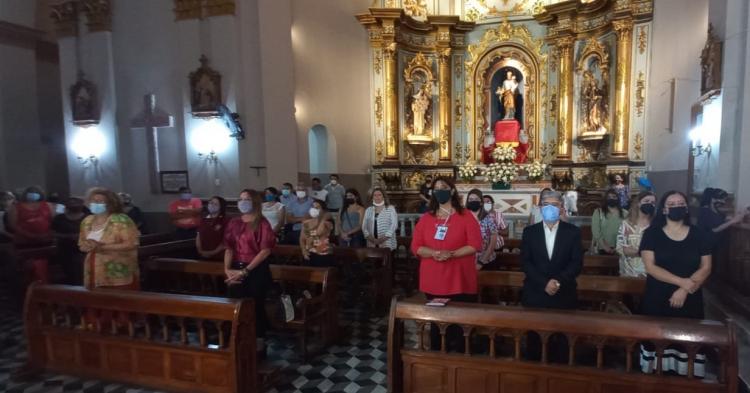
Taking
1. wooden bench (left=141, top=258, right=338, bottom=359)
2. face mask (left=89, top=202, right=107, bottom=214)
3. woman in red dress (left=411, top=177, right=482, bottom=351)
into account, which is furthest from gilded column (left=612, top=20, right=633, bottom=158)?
face mask (left=89, top=202, right=107, bottom=214)

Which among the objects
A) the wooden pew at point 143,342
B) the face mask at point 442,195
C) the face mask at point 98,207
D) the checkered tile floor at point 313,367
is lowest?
the checkered tile floor at point 313,367

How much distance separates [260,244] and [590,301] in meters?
3.43

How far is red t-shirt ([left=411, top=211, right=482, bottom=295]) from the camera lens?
11.9 feet

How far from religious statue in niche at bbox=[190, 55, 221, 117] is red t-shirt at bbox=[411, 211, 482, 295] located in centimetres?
689

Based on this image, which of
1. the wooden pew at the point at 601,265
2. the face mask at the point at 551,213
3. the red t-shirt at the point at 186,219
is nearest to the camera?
the face mask at the point at 551,213

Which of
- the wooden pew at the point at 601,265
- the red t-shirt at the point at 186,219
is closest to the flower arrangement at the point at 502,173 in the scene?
the wooden pew at the point at 601,265

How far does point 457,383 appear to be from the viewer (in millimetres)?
3184

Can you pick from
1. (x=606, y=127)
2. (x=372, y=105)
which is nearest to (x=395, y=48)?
(x=372, y=105)

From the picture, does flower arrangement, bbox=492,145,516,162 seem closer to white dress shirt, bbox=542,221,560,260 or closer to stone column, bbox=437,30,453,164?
stone column, bbox=437,30,453,164

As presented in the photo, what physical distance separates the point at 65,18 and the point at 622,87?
13.7 m

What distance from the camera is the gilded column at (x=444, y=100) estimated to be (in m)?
13.2

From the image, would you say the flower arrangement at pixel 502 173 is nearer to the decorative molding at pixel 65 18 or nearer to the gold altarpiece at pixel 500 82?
the gold altarpiece at pixel 500 82

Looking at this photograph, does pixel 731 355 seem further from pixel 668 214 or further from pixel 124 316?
pixel 124 316

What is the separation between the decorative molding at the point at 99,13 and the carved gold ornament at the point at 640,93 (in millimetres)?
12776
